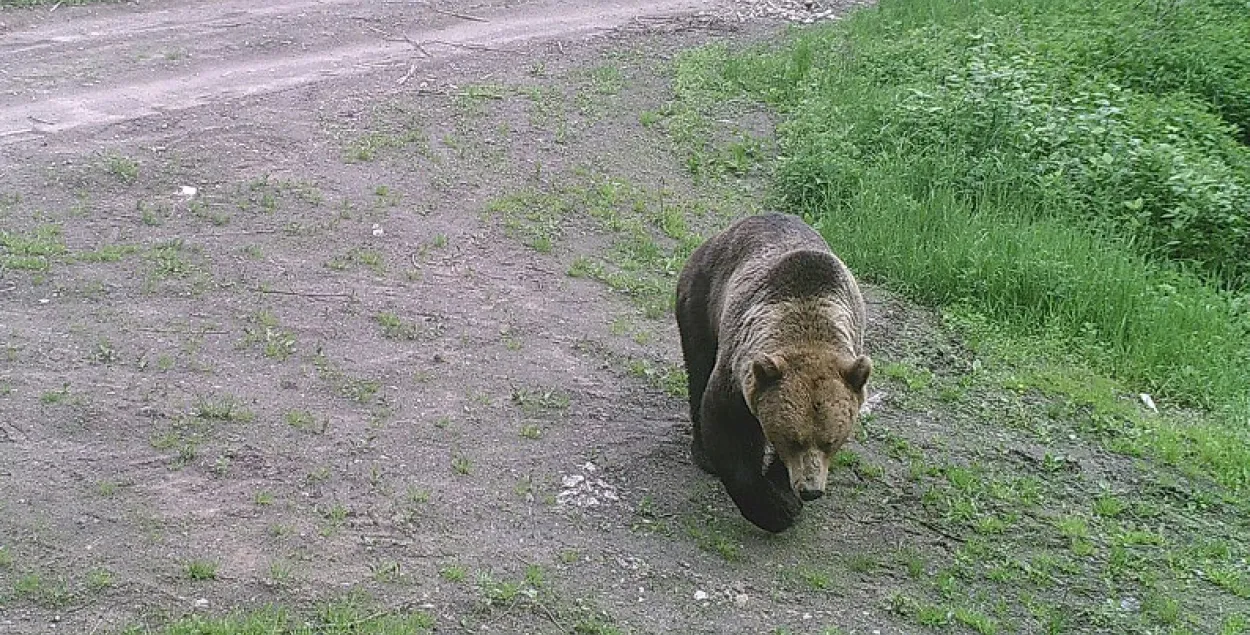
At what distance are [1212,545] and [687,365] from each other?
2.69 meters

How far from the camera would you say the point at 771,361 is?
515 cm

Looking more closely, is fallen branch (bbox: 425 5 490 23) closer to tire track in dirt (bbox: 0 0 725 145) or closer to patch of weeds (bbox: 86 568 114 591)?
tire track in dirt (bbox: 0 0 725 145)

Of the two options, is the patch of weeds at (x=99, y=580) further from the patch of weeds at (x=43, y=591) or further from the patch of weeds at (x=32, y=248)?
the patch of weeds at (x=32, y=248)

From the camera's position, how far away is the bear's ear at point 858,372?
518 centimetres

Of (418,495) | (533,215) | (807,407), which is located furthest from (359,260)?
(807,407)

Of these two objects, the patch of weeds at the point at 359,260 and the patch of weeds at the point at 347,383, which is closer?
the patch of weeds at the point at 347,383

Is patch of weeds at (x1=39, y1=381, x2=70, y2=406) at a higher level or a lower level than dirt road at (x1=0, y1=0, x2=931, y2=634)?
higher

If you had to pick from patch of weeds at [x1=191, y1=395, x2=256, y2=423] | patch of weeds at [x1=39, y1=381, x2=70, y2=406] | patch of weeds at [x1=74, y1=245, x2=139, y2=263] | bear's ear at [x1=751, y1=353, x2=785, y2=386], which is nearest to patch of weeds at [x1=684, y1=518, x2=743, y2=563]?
bear's ear at [x1=751, y1=353, x2=785, y2=386]

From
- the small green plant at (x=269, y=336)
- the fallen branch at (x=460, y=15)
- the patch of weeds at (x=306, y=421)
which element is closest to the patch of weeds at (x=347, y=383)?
the small green plant at (x=269, y=336)

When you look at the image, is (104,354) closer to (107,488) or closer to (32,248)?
(107,488)

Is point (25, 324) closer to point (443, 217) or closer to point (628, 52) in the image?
point (443, 217)

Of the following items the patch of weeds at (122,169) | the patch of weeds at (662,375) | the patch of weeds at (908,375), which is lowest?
the patch of weeds at (908,375)

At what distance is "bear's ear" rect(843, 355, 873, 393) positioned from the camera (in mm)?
5180

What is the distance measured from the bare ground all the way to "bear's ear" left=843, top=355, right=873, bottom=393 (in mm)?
909
